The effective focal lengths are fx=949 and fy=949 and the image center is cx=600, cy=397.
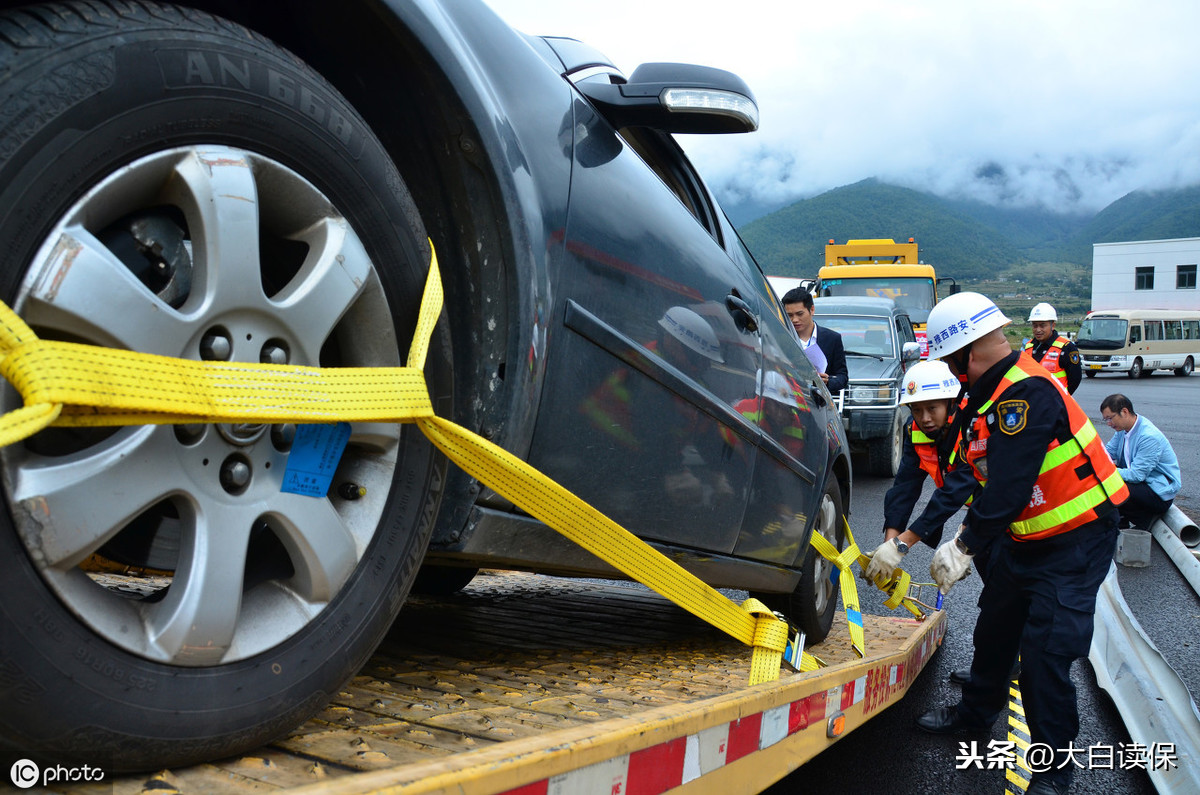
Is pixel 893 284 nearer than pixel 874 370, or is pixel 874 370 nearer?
pixel 874 370

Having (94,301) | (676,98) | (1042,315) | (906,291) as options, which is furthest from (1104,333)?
(94,301)

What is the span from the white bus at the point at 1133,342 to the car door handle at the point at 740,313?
31739mm

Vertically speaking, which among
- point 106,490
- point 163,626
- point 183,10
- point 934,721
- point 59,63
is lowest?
point 934,721

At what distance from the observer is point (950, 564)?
3768mm

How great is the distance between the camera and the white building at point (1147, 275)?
50.9 m

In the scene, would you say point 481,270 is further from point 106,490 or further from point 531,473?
point 106,490

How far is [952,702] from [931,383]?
4.60 ft

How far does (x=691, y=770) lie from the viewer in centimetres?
186

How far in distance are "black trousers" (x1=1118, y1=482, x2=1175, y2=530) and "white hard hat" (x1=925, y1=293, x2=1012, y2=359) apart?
4.26 meters

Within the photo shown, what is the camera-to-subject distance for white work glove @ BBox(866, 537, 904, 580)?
386 centimetres

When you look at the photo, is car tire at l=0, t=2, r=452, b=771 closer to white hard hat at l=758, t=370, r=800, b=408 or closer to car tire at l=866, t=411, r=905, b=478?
white hard hat at l=758, t=370, r=800, b=408

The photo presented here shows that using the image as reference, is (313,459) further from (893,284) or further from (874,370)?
(893,284)

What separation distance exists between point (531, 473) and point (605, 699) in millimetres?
651

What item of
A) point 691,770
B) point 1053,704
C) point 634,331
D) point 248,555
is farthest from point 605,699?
point 1053,704
